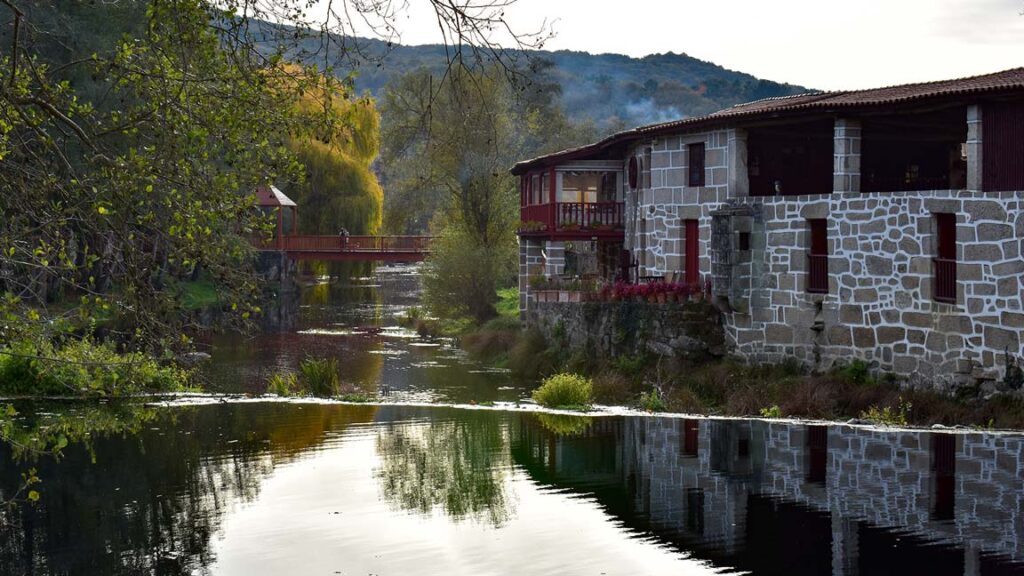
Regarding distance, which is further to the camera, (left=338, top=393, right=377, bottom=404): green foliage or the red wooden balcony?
the red wooden balcony

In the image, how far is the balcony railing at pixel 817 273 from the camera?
2800 cm

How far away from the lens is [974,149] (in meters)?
24.1

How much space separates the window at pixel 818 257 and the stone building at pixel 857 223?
0.03 meters

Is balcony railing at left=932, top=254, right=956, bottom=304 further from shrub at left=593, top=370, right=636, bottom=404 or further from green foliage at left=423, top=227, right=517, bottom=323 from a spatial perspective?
green foliage at left=423, top=227, right=517, bottom=323

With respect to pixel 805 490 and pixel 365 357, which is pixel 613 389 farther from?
pixel 805 490

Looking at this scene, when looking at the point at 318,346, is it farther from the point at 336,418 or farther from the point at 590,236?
the point at 336,418

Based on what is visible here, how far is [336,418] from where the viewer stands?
20375 millimetres

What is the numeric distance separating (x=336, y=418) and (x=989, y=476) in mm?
10038

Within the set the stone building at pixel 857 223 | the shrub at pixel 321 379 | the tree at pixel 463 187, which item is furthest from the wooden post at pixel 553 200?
the shrub at pixel 321 379

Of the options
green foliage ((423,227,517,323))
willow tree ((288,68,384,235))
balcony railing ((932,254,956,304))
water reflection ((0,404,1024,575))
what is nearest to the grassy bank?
balcony railing ((932,254,956,304))

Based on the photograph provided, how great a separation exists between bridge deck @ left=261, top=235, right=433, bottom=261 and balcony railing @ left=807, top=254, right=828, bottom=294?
3221 centimetres

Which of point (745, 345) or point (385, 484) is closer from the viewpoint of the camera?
point (385, 484)

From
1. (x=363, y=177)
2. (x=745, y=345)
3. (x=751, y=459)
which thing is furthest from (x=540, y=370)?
(x=363, y=177)

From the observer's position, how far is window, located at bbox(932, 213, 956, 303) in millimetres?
24719
